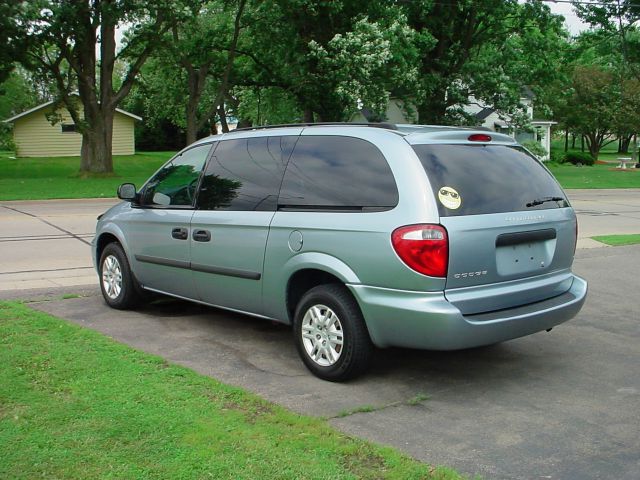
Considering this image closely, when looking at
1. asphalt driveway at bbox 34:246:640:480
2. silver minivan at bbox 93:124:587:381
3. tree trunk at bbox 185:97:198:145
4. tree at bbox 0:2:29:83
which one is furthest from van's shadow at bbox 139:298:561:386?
tree trunk at bbox 185:97:198:145

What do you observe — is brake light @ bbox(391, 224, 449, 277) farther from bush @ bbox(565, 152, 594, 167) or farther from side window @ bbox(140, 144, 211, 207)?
bush @ bbox(565, 152, 594, 167)

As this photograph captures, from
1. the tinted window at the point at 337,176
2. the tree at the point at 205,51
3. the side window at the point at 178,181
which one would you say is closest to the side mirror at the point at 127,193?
the side window at the point at 178,181

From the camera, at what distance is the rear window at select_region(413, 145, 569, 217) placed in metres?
4.90

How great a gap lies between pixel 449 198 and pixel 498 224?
396 millimetres

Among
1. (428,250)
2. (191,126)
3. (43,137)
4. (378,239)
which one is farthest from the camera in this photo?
(43,137)

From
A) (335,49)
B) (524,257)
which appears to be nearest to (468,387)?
(524,257)

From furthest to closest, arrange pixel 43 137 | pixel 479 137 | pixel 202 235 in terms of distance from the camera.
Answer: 1. pixel 43 137
2. pixel 202 235
3. pixel 479 137

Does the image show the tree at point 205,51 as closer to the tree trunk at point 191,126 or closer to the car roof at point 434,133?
the tree trunk at point 191,126

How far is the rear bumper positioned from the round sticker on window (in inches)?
23.5

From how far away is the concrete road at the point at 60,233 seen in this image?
9.01 meters

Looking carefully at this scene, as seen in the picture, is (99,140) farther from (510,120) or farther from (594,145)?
(594,145)

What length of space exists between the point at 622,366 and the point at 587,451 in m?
1.88

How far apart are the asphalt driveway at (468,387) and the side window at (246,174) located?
1179 millimetres

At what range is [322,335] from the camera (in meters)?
5.23
